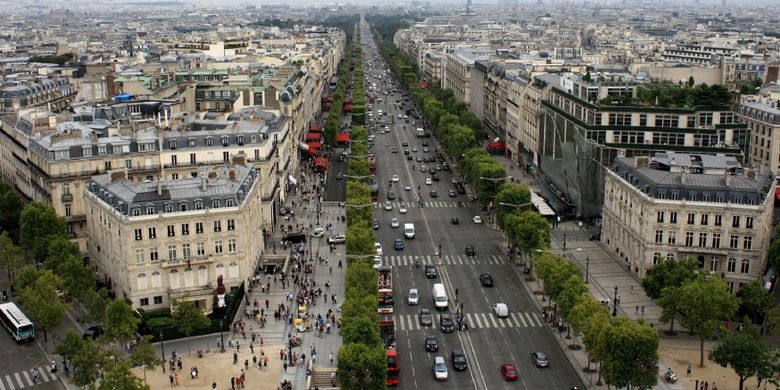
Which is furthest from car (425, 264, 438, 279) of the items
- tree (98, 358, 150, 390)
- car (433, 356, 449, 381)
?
tree (98, 358, 150, 390)

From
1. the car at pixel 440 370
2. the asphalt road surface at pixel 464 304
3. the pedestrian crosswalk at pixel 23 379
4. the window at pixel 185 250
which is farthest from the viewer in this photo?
the window at pixel 185 250

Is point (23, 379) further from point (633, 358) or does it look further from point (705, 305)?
point (705, 305)

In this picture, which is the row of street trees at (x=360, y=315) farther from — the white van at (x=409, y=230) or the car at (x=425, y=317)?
the white van at (x=409, y=230)

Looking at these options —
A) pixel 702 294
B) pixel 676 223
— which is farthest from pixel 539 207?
pixel 702 294

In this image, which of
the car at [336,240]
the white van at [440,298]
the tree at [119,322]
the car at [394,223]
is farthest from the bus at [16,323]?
the car at [394,223]

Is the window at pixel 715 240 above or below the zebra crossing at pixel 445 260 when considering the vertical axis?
above

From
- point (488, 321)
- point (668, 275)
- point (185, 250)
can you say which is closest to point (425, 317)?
point (488, 321)
